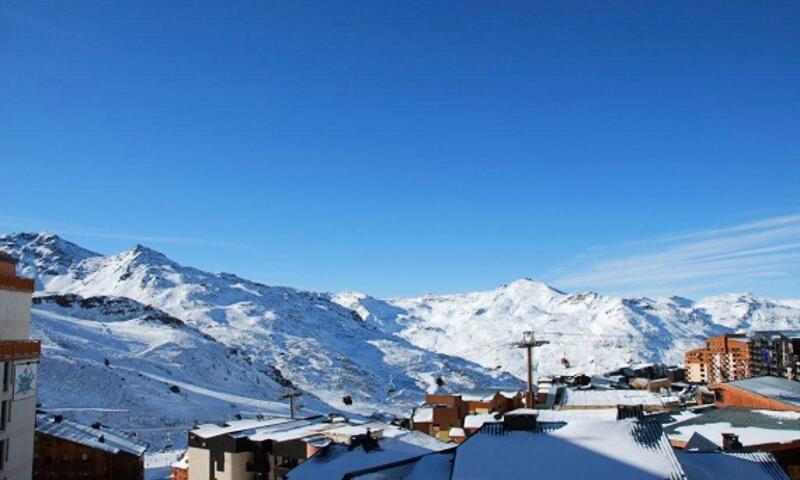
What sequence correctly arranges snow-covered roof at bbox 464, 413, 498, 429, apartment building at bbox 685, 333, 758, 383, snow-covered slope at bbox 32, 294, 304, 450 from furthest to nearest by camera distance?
1. apartment building at bbox 685, 333, 758, 383
2. snow-covered slope at bbox 32, 294, 304, 450
3. snow-covered roof at bbox 464, 413, 498, 429

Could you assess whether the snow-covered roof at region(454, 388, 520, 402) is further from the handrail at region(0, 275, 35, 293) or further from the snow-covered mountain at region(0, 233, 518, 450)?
the handrail at region(0, 275, 35, 293)

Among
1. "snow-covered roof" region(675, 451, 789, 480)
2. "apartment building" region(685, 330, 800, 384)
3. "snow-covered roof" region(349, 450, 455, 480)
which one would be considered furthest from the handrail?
"apartment building" region(685, 330, 800, 384)

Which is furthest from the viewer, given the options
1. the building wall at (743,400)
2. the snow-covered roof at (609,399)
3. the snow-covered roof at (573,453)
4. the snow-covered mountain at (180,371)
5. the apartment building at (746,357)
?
the apartment building at (746,357)

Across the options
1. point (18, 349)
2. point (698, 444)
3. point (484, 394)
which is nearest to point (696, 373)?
point (484, 394)

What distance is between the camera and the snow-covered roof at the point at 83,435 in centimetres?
5606

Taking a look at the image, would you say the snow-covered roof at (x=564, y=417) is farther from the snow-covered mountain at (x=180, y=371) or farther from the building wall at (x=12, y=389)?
the snow-covered mountain at (x=180, y=371)

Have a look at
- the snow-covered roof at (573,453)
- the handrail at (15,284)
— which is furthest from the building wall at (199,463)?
the snow-covered roof at (573,453)

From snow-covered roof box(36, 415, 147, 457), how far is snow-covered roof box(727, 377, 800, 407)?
175 feet

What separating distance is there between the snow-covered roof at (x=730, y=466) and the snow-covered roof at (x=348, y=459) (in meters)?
12.9

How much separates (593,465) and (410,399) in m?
135

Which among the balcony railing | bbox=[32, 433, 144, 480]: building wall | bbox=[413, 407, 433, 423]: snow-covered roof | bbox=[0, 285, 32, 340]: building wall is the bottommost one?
bbox=[32, 433, 144, 480]: building wall

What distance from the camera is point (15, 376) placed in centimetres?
3222

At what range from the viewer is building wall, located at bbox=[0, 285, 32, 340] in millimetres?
32031

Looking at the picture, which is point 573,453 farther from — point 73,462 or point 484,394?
point 484,394
